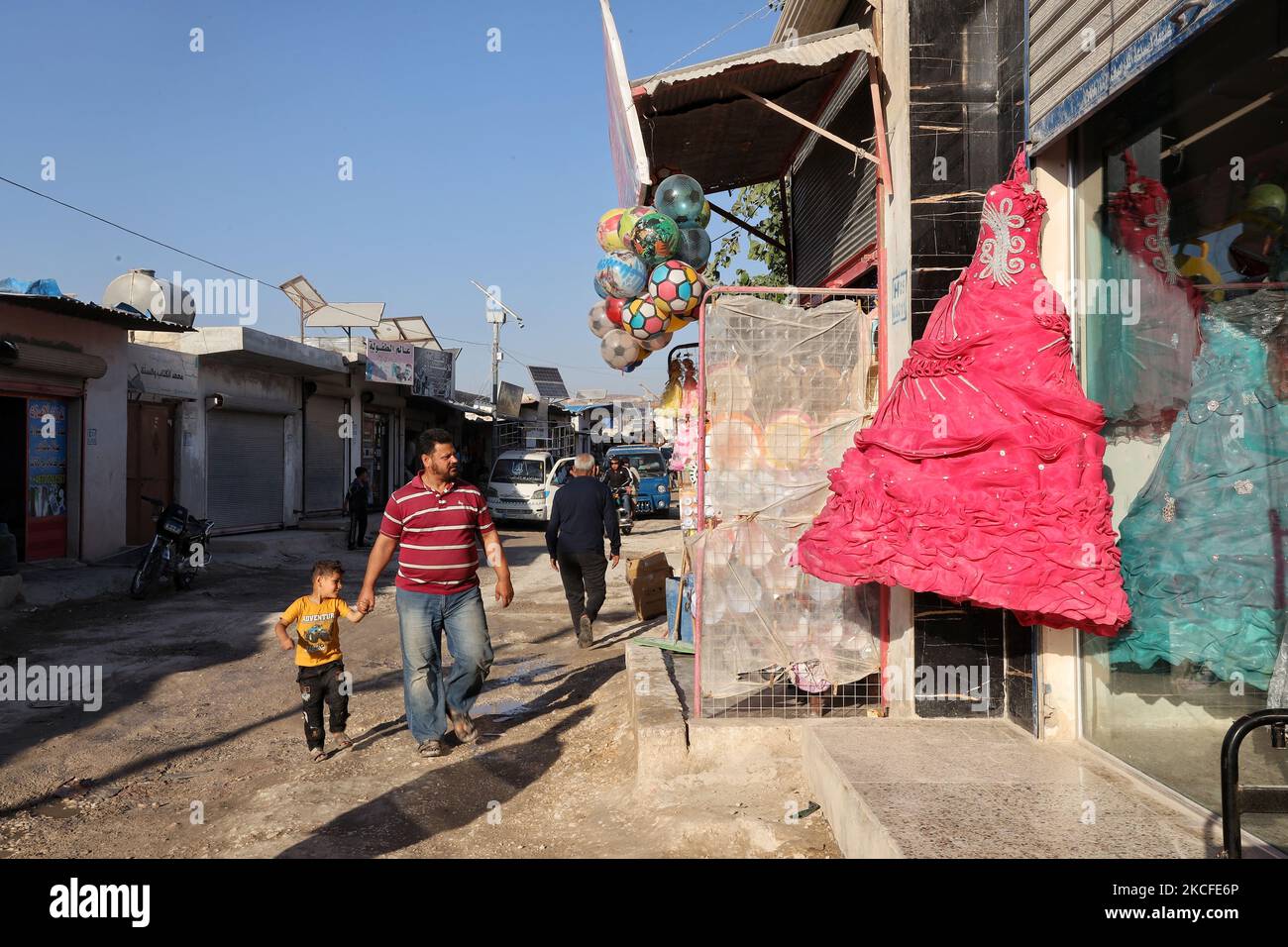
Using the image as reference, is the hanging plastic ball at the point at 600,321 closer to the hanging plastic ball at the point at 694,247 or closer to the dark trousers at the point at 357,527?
the hanging plastic ball at the point at 694,247

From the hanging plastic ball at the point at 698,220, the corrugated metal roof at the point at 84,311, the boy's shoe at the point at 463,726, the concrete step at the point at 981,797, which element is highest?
the corrugated metal roof at the point at 84,311

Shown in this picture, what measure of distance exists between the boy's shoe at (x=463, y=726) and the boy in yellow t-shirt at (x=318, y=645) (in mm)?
725

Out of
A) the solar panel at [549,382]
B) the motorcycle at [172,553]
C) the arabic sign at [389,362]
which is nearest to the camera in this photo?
the motorcycle at [172,553]

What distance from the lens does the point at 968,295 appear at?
4418 millimetres

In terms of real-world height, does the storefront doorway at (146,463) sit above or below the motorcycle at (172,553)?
above

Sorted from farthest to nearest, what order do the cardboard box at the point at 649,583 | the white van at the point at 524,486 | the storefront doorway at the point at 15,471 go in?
the white van at the point at 524,486 → the storefront doorway at the point at 15,471 → the cardboard box at the point at 649,583

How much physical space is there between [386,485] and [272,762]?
2188 cm

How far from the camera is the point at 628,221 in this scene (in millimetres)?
6344

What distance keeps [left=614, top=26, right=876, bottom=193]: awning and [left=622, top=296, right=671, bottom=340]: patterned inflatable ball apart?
35.8 inches

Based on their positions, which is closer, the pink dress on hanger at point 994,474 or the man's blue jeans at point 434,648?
the pink dress on hanger at point 994,474

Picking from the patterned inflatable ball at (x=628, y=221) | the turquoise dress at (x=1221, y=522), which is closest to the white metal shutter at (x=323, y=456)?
the patterned inflatable ball at (x=628, y=221)

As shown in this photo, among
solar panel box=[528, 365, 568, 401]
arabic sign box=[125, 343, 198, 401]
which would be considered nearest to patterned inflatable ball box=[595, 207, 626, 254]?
arabic sign box=[125, 343, 198, 401]

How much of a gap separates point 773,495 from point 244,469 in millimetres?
16083

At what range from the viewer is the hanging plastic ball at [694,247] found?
260 inches
